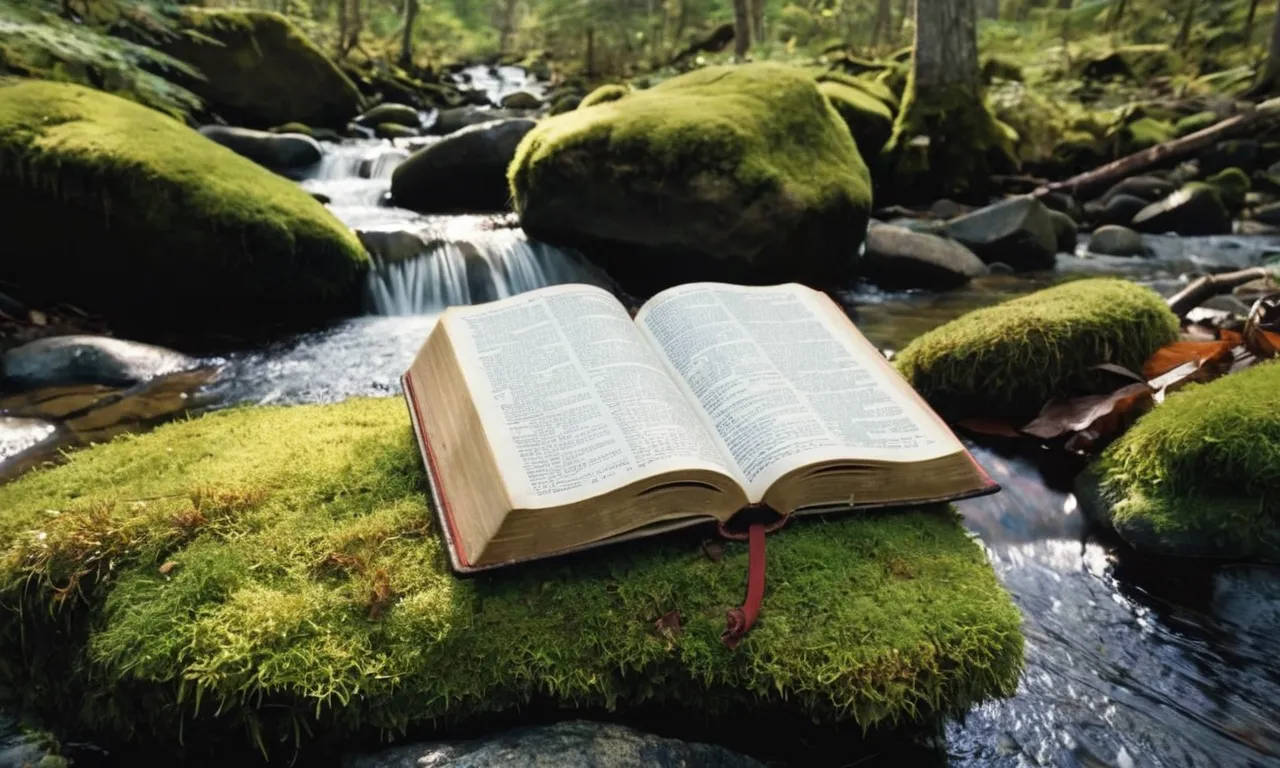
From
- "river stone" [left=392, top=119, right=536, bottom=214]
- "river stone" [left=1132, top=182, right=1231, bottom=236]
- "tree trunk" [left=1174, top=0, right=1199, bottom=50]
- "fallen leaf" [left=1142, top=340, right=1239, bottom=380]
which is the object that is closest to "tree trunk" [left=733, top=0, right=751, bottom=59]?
"tree trunk" [left=1174, top=0, right=1199, bottom=50]

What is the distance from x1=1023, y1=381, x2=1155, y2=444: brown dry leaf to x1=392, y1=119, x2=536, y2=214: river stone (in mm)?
7161

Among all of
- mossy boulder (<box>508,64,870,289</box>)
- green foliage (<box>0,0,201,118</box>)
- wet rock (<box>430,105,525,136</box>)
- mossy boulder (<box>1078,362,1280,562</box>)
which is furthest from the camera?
wet rock (<box>430,105,525,136</box>)

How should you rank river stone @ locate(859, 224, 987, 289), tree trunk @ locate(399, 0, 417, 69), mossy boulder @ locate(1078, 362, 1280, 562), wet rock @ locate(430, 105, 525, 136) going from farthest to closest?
1. tree trunk @ locate(399, 0, 417, 69)
2. wet rock @ locate(430, 105, 525, 136)
3. river stone @ locate(859, 224, 987, 289)
4. mossy boulder @ locate(1078, 362, 1280, 562)

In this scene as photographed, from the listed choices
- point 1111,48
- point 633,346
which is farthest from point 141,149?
point 1111,48

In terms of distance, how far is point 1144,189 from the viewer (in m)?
11.5

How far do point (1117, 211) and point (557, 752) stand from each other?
37.8ft

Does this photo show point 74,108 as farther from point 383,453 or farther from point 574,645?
point 574,645

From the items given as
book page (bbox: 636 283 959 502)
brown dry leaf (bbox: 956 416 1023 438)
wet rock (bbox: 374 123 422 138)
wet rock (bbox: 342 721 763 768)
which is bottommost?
wet rock (bbox: 374 123 422 138)

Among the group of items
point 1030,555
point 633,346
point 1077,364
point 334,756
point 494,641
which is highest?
point 633,346

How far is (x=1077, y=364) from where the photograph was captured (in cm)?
387

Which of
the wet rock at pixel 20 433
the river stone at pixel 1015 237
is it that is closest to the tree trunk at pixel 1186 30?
the river stone at pixel 1015 237

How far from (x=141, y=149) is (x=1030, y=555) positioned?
6149 mm

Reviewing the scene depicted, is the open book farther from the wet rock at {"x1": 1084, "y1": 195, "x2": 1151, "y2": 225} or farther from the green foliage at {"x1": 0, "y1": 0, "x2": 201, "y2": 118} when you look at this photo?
the wet rock at {"x1": 1084, "y1": 195, "x2": 1151, "y2": 225}

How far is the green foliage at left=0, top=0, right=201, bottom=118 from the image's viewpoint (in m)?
4.61
